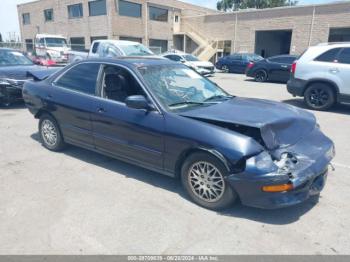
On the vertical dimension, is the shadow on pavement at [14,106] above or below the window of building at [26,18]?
below

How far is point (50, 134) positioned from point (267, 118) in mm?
3698

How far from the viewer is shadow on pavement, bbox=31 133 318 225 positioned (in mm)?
3271

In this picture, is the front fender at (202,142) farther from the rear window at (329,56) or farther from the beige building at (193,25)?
the beige building at (193,25)

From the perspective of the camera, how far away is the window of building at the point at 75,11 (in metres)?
32.9

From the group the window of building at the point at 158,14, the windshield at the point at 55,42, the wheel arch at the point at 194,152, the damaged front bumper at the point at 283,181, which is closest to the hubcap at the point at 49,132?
the wheel arch at the point at 194,152

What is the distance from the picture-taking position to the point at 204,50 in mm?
31922

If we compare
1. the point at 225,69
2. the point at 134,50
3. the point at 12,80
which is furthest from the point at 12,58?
the point at 225,69

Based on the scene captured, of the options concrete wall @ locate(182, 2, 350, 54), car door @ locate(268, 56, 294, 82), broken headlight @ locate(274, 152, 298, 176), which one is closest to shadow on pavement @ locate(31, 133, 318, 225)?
broken headlight @ locate(274, 152, 298, 176)

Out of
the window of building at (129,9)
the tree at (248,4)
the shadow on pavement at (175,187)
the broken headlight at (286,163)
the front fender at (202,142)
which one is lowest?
the shadow on pavement at (175,187)

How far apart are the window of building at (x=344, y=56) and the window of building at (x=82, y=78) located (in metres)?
6.83

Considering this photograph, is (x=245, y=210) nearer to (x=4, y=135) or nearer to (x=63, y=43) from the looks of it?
(x=4, y=135)

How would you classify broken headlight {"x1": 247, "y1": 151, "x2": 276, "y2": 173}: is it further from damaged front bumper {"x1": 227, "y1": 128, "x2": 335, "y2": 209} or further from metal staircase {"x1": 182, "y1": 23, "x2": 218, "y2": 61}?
metal staircase {"x1": 182, "y1": 23, "x2": 218, "y2": 61}

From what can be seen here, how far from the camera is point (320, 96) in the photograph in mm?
8578

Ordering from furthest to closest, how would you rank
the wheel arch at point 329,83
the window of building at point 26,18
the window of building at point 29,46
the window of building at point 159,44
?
the window of building at point 26,18, the window of building at point 159,44, the window of building at point 29,46, the wheel arch at point 329,83
